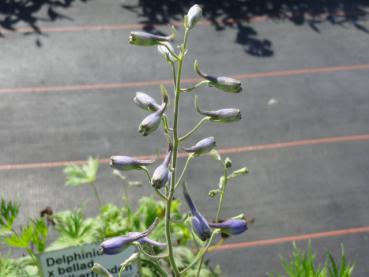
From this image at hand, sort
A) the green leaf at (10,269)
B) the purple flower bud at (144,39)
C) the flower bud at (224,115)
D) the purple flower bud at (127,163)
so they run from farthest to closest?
the green leaf at (10,269) < the purple flower bud at (127,163) < the flower bud at (224,115) < the purple flower bud at (144,39)

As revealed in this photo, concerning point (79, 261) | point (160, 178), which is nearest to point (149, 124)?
point (160, 178)

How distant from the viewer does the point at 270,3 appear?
531 inches

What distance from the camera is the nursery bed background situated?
27.8 feet

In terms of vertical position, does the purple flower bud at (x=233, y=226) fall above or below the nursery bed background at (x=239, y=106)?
above

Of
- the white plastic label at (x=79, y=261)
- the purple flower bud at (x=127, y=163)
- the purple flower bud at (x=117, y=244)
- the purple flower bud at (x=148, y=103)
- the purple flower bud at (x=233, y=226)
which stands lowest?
the white plastic label at (x=79, y=261)

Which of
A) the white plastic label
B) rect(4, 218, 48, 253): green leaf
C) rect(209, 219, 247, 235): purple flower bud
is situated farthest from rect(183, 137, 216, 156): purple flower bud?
rect(4, 218, 48, 253): green leaf

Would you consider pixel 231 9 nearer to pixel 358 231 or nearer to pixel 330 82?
pixel 330 82

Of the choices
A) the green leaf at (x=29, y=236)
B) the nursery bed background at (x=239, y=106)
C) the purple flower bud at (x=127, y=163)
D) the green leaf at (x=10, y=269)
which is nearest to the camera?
the purple flower bud at (x=127, y=163)

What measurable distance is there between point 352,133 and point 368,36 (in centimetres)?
346

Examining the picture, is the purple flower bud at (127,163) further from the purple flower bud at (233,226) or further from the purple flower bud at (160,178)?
the purple flower bud at (233,226)

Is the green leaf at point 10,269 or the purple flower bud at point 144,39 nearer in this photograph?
the purple flower bud at point 144,39

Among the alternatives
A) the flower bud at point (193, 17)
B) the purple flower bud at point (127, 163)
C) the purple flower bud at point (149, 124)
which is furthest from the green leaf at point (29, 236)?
the flower bud at point (193, 17)

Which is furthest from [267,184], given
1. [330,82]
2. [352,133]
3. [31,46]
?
[31,46]

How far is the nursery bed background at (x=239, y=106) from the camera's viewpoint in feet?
27.8
